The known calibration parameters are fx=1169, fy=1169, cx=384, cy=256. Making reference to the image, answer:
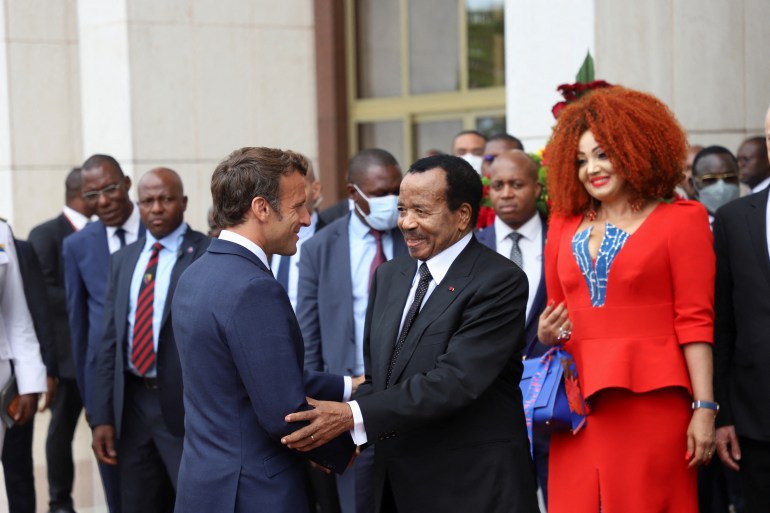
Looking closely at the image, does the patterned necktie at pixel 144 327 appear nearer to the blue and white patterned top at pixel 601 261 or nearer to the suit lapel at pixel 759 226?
the blue and white patterned top at pixel 601 261

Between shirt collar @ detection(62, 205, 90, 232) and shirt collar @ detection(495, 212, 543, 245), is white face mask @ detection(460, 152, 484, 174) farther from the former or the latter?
shirt collar @ detection(62, 205, 90, 232)

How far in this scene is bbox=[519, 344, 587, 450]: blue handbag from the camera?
4859 mm

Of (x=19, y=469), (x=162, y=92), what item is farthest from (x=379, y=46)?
(x=19, y=469)

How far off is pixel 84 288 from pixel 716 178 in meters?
4.06

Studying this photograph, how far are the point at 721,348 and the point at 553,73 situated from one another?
3.59m

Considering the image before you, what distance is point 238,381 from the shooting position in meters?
3.97

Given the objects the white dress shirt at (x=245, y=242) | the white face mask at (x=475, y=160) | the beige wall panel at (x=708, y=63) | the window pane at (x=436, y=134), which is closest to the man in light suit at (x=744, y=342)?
the white dress shirt at (x=245, y=242)

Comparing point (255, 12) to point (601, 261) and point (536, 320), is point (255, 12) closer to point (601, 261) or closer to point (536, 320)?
point (536, 320)

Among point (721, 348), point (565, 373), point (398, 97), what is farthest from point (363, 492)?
point (398, 97)

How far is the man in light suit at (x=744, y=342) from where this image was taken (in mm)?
4973

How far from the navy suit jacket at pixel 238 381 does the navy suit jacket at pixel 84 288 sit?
10.9ft

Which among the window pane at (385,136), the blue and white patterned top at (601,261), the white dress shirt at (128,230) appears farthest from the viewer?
the window pane at (385,136)

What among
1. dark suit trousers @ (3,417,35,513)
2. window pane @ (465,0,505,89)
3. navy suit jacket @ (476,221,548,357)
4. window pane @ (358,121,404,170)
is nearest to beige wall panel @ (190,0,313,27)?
window pane @ (358,121,404,170)

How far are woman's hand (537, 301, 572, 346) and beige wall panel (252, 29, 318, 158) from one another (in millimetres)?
7564
